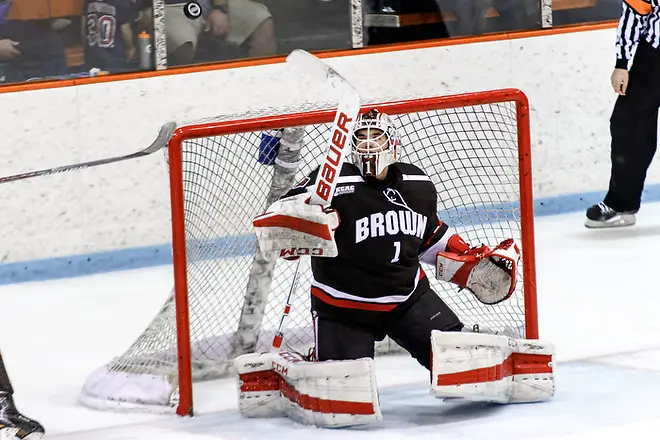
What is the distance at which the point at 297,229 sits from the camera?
3.36 metres

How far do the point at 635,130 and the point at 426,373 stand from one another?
7.51 ft

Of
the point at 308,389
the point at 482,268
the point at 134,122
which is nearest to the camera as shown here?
the point at 308,389

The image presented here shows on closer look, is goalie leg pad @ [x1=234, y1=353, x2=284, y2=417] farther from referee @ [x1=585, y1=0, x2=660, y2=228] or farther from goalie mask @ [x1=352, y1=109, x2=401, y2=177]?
referee @ [x1=585, y1=0, x2=660, y2=228]

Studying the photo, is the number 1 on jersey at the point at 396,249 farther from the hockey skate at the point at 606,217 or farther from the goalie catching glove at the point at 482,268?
the hockey skate at the point at 606,217

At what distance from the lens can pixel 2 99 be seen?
544cm

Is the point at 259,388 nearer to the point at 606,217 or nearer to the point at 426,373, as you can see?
the point at 426,373

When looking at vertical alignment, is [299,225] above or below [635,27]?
below

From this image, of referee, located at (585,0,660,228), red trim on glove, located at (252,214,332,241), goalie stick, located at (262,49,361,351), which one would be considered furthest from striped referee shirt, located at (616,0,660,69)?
red trim on glove, located at (252,214,332,241)

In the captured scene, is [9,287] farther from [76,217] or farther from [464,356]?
[464,356]

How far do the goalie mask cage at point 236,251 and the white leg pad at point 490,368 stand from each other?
12.0 inches

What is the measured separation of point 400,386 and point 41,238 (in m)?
2.16

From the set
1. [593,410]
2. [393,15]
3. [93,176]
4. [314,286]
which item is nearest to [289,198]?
[314,286]

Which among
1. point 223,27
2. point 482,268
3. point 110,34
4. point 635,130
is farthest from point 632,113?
point 482,268

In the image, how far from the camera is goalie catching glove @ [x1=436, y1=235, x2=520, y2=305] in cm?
366
